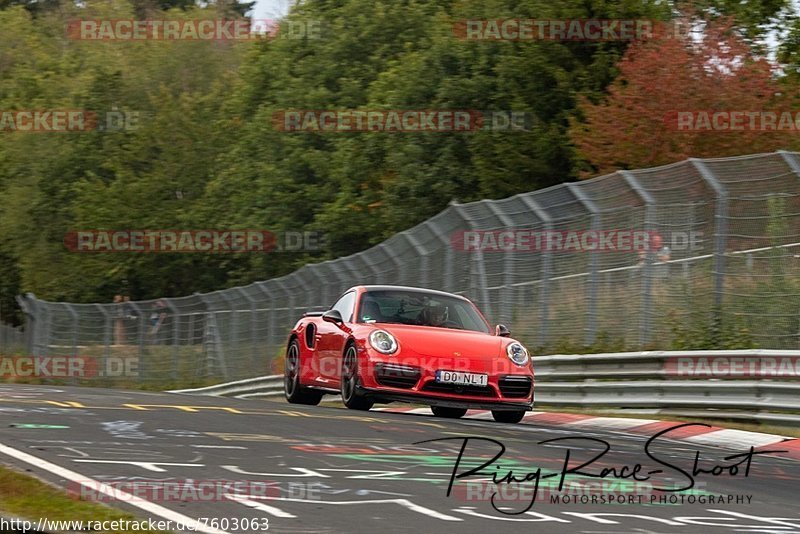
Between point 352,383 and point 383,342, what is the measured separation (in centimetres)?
57

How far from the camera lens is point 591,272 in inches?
670

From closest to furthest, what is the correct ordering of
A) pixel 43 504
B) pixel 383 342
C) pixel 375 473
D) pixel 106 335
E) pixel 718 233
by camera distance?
pixel 43 504
pixel 375 473
pixel 383 342
pixel 718 233
pixel 106 335

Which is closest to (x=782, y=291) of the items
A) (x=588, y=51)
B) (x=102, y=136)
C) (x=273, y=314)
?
(x=273, y=314)

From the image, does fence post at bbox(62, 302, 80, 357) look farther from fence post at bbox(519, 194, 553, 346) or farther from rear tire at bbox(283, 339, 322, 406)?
fence post at bbox(519, 194, 553, 346)

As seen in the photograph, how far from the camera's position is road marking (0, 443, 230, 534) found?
6.35 meters

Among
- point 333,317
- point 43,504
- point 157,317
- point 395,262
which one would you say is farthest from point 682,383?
point 157,317

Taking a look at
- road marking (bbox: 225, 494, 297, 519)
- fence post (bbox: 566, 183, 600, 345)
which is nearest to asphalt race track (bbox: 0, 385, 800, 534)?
road marking (bbox: 225, 494, 297, 519)

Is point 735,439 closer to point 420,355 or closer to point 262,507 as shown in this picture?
point 420,355

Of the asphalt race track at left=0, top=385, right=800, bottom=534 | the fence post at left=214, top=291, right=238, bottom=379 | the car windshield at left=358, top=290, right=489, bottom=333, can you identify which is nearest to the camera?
the asphalt race track at left=0, top=385, right=800, bottom=534

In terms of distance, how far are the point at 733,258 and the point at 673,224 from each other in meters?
1.02

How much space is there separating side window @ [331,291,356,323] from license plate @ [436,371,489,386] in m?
1.75

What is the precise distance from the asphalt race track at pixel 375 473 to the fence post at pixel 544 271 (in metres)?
5.30

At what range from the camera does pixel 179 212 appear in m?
56.1
